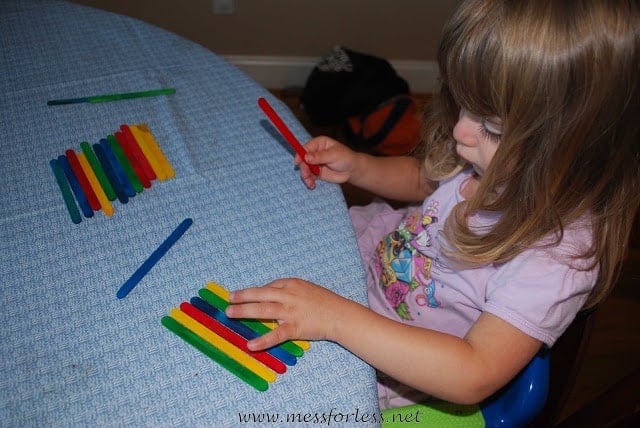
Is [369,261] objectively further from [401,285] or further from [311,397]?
[311,397]

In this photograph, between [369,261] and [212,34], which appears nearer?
[369,261]

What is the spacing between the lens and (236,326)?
604 millimetres

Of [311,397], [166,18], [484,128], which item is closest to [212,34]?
[166,18]

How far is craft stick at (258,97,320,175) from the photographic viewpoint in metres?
0.78

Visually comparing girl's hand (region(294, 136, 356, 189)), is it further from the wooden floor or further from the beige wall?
the beige wall

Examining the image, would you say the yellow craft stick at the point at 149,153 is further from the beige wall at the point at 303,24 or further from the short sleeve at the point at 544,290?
the beige wall at the point at 303,24

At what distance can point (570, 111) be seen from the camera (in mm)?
546

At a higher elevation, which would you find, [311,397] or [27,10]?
[27,10]

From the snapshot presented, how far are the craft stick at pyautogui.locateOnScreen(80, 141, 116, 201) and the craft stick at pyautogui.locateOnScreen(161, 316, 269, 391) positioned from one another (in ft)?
0.68

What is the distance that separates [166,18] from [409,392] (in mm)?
1516

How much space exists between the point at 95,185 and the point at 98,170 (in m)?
0.03

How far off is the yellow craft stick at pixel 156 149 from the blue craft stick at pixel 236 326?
21 cm

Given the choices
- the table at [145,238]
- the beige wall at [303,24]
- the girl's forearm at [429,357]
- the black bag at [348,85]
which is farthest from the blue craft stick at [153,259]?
the beige wall at [303,24]

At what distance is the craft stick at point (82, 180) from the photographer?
702 millimetres
